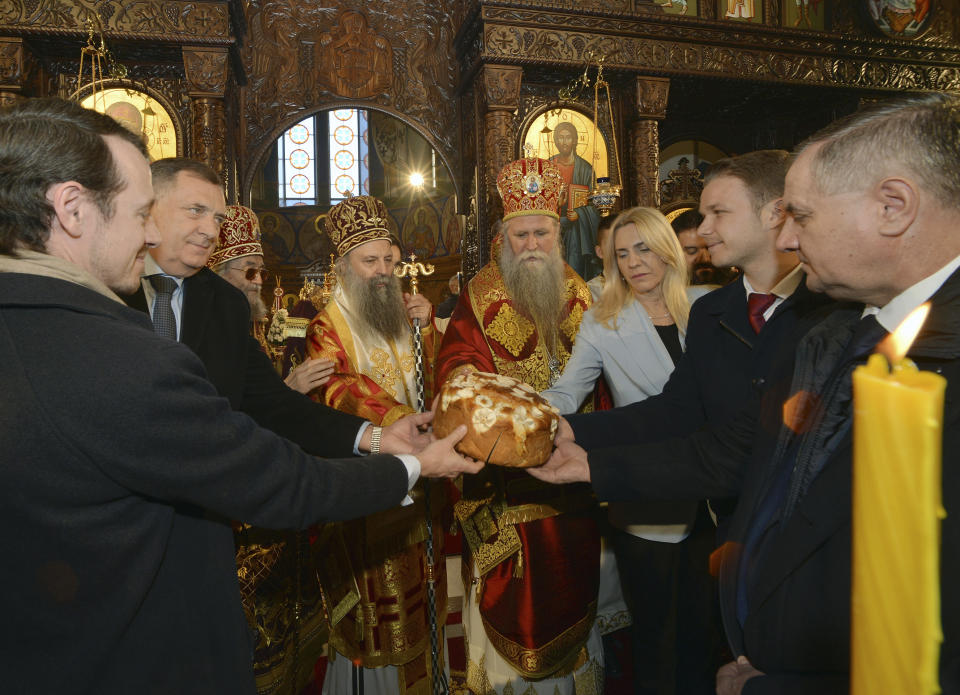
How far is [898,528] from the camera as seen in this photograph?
14.5 inches

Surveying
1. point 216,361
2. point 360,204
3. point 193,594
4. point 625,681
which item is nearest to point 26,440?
point 193,594

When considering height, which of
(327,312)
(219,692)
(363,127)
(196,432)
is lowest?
(219,692)

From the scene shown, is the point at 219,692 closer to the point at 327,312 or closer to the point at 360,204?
the point at 327,312

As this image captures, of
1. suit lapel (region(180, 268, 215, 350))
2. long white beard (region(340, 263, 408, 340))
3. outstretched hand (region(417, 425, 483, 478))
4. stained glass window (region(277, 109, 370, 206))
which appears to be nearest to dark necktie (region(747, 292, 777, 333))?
outstretched hand (region(417, 425, 483, 478))

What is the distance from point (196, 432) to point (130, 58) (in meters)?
7.30

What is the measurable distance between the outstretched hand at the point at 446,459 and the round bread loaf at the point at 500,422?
0.09 feet

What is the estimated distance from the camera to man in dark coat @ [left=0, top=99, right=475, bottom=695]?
4.17ft

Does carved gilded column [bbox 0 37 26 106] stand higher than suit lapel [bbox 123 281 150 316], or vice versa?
carved gilded column [bbox 0 37 26 106]

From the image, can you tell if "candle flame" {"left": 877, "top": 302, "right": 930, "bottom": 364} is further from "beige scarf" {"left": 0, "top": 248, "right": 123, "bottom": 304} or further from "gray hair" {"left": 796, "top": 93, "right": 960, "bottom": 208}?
"beige scarf" {"left": 0, "top": 248, "right": 123, "bottom": 304}

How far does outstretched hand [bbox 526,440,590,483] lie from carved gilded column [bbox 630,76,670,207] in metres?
6.01

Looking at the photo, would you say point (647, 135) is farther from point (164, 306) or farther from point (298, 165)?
point (298, 165)

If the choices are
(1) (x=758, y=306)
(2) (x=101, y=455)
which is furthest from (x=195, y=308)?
(1) (x=758, y=306)

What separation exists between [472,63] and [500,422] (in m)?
6.49

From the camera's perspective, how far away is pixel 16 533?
1.28 metres
